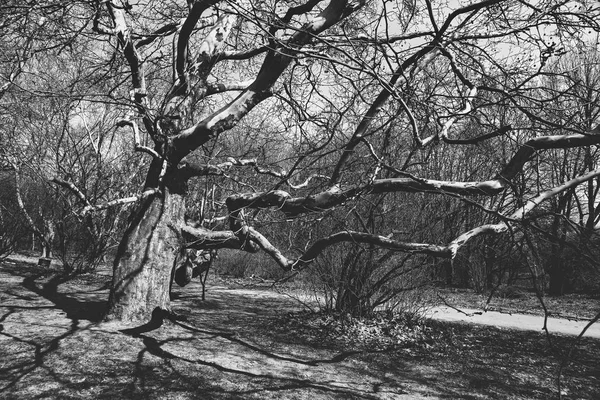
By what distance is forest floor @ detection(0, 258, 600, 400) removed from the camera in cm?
405

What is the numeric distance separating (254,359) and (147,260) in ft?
6.50

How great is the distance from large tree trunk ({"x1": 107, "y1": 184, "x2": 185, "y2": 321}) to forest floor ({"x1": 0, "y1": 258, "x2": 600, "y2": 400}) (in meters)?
0.32

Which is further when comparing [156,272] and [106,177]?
[106,177]

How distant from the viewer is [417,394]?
448 cm

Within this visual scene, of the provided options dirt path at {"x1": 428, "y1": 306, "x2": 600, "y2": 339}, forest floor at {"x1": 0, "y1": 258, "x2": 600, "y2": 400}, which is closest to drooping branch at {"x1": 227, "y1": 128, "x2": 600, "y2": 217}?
forest floor at {"x1": 0, "y1": 258, "x2": 600, "y2": 400}

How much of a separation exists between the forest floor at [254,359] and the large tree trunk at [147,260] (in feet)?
1.05

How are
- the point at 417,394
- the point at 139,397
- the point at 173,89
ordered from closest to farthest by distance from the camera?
1. the point at 139,397
2. the point at 417,394
3. the point at 173,89

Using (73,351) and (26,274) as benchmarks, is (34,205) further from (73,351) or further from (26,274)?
(73,351)

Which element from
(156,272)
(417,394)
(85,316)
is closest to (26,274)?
(85,316)

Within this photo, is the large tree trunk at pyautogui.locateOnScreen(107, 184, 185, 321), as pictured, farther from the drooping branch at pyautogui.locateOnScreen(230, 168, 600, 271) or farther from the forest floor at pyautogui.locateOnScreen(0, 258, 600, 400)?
the drooping branch at pyautogui.locateOnScreen(230, 168, 600, 271)

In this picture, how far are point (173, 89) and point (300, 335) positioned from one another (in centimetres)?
402

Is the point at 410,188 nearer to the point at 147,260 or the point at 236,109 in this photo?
the point at 236,109

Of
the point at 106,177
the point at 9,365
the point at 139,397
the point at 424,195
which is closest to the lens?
the point at 139,397

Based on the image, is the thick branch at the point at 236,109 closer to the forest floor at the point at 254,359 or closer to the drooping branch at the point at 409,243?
the drooping branch at the point at 409,243
